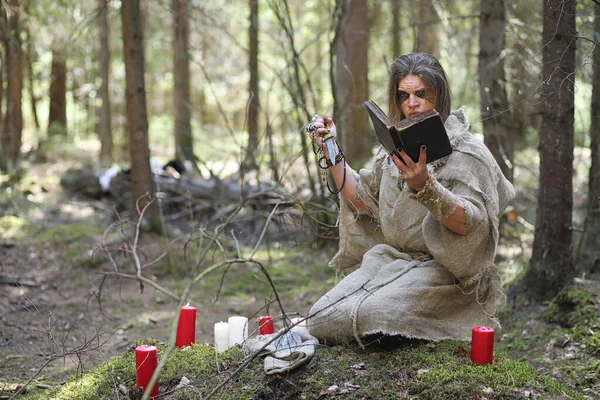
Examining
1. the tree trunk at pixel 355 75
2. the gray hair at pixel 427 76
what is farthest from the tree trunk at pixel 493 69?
the gray hair at pixel 427 76

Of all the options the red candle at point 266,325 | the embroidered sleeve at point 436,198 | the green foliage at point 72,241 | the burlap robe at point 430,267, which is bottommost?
the green foliage at point 72,241

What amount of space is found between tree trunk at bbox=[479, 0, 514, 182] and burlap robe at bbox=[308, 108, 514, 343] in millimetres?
2602

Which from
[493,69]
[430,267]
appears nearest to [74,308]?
[430,267]

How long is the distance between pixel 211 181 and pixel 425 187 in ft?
24.7

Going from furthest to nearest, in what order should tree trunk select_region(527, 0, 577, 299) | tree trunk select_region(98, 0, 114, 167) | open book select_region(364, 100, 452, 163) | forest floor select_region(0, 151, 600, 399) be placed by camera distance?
tree trunk select_region(98, 0, 114, 167), tree trunk select_region(527, 0, 577, 299), forest floor select_region(0, 151, 600, 399), open book select_region(364, 100, 452, 163)

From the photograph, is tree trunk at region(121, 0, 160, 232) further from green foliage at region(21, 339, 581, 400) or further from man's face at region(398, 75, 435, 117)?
man's face at region(398, 75, 435, 117)

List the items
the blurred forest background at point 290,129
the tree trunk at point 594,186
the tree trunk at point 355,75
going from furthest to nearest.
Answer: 1. the tree trunk at point 355,75
2. the tree trunk at point 594,186
3. the blurred forest background at point 290,129

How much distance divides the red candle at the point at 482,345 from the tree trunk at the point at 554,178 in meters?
1.95

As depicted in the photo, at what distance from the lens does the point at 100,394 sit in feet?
11.1

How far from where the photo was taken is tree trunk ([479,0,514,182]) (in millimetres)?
6051

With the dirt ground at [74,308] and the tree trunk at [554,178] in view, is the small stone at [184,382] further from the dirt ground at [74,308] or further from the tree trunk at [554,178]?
the tree trunk at [554,178]

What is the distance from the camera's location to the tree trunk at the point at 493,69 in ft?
19.9

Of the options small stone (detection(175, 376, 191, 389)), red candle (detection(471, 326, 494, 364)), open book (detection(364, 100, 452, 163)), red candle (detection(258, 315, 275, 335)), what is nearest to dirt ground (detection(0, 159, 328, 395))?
red candle (detection(258, 315, 275, 335))

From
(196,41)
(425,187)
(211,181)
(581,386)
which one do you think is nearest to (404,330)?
(425,187)
